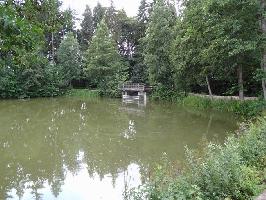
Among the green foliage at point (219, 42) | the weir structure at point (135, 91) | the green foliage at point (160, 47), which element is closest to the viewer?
the green foliage at point (219, 42)

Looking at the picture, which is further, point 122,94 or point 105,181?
point 122,94

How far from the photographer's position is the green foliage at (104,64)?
128ft

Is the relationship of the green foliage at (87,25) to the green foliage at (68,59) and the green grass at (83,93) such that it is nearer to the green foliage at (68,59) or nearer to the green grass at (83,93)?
the green foliage at (68,59)

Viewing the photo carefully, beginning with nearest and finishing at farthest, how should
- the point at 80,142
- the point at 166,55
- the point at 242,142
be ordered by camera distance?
the point at 242,142
the point at 80,142
the point at 166,55

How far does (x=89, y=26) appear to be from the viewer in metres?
50.6

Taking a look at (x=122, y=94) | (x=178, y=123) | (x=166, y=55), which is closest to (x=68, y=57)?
(x=122, y=94)

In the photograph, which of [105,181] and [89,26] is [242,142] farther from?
[89,26]

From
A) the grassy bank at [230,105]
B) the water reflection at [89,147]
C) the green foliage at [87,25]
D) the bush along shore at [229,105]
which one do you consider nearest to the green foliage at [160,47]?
the bush along shore at [229,105]

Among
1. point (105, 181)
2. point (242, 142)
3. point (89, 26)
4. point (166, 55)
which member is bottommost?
point (105, 181)

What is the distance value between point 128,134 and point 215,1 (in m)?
6.66

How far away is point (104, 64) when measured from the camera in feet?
132

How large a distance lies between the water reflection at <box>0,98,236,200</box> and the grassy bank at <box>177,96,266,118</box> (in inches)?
40.5

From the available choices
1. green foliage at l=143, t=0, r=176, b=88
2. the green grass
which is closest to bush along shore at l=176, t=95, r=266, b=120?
green foliage at l=143, t=0, r=176, b=88

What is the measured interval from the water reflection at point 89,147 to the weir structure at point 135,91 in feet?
32.6
